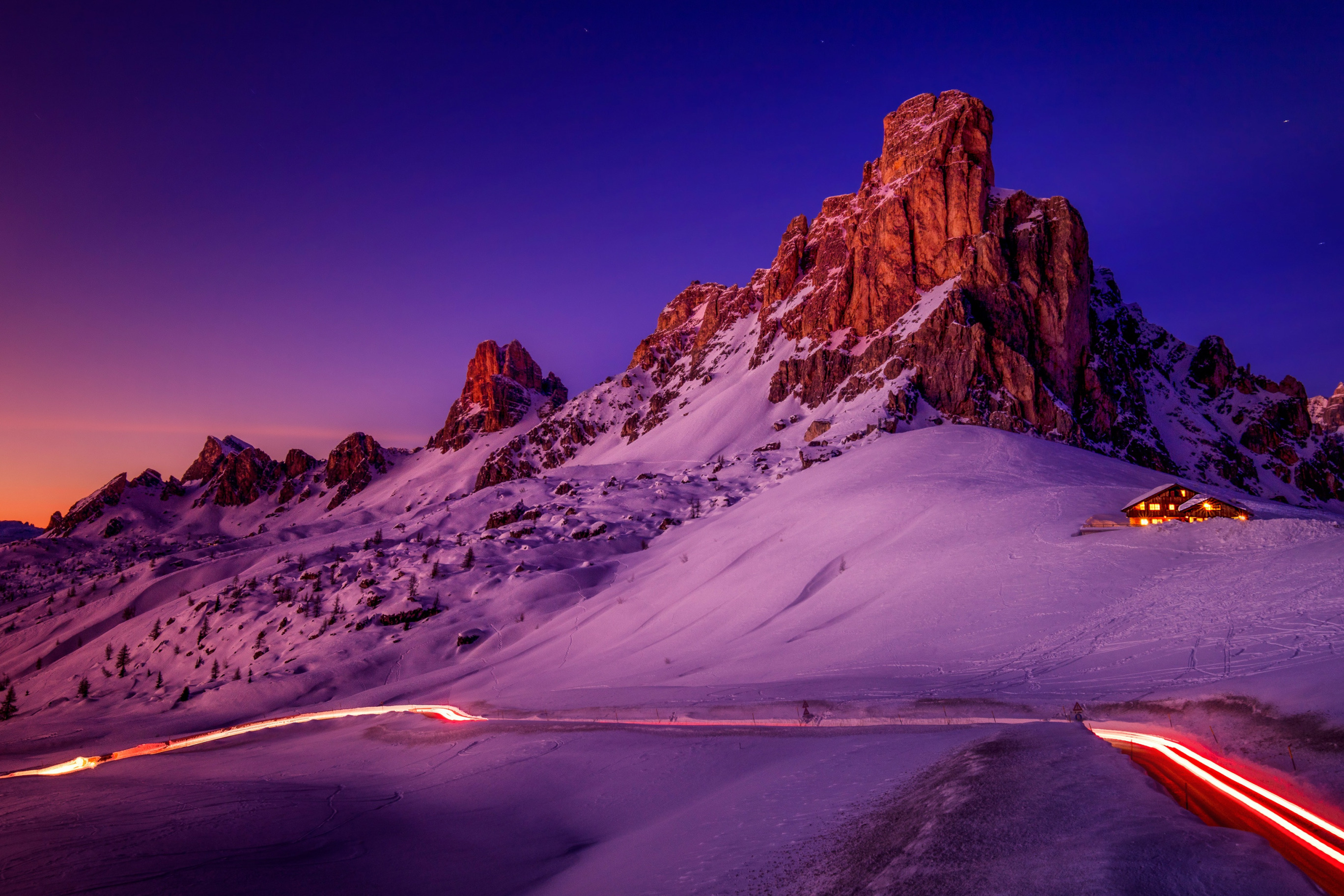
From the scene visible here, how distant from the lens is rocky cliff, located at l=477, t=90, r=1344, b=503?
109 meters

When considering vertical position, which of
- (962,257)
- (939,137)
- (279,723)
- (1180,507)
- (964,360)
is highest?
(939,137)

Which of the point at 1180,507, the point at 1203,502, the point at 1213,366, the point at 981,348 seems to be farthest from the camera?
the point at 1213,366

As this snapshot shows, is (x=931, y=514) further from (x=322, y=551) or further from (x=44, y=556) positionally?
(x=44, y=556)

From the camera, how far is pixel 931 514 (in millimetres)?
42000

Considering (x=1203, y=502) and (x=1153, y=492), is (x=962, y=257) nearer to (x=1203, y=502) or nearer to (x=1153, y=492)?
(x=1203, y=502)

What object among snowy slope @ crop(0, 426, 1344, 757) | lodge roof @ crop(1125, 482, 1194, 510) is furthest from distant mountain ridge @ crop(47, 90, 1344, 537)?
lodge roof @ crop(1125, 482, 1194, 510)

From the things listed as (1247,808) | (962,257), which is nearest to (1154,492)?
(1247,808)

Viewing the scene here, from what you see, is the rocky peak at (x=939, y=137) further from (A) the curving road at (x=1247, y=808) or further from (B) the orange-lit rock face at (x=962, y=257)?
(A) the curving road at (x=1247, y=808)

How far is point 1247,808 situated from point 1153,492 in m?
38.5

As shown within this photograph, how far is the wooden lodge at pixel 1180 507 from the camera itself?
3947cm

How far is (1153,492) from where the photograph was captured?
132 feet

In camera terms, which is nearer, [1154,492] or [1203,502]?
[1203,502]

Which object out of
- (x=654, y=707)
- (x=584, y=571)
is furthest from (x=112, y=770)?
(x=584, y=571)

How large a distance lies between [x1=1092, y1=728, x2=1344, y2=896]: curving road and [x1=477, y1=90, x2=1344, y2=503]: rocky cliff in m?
→ 84.4
